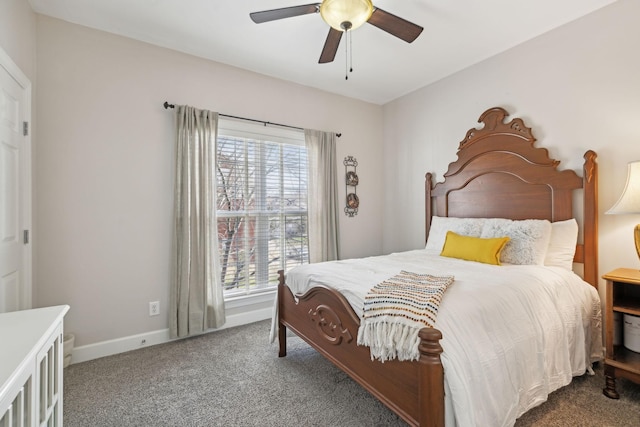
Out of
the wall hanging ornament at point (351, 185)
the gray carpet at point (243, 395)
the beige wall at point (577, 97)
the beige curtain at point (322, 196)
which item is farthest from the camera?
the wall hanging ornament at point (351, 185)

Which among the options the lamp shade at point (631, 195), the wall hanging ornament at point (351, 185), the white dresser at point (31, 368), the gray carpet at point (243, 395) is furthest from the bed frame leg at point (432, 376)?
the wall hanging ornament at point (351, 185)

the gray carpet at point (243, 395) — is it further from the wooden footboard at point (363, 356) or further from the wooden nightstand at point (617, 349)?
the wooden footboard at point (363, 356)

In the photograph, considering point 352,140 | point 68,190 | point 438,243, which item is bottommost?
point 438,243

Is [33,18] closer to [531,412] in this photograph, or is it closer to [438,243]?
[438,243]

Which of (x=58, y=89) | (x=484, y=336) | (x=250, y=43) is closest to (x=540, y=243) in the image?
(x=484, y=336)

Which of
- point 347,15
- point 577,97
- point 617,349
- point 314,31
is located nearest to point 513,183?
point 577,97

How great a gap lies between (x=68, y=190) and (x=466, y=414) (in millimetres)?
2994

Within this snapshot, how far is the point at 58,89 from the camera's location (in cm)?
233

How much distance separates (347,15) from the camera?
1.76 metres

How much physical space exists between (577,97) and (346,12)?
2.05 m

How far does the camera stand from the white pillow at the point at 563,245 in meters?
2.29

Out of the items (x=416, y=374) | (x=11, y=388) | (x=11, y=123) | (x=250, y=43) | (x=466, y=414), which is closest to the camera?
(x=11, y=388)

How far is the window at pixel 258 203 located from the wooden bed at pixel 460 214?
90 centimetres

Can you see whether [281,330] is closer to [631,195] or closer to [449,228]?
[449,228]
